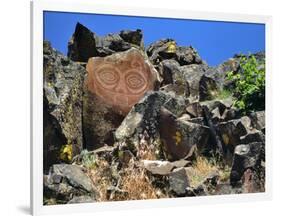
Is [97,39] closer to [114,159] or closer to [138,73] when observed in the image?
[138,73]

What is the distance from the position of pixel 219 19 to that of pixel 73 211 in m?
2.57

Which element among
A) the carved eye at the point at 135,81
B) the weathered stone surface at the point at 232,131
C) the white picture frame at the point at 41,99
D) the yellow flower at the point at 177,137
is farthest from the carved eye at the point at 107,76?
the weathered stone surface at the point at 232,131

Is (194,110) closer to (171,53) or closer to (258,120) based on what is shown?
(171,53)

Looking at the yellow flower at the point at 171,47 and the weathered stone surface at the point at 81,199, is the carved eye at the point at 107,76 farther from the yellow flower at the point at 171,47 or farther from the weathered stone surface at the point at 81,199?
the weathered stone surface at the point at 81,199

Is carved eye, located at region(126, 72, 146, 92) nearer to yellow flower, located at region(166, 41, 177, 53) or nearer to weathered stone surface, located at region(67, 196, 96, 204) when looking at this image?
yellow flower, located at region(166, 41, 177, 53)

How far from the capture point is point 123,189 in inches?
244

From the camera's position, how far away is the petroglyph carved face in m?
6.17

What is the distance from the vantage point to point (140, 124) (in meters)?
6.29

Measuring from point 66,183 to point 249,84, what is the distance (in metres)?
2.39

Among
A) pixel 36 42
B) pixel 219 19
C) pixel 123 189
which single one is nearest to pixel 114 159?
pixel 123 189

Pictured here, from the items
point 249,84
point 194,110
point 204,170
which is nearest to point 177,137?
point 194,110

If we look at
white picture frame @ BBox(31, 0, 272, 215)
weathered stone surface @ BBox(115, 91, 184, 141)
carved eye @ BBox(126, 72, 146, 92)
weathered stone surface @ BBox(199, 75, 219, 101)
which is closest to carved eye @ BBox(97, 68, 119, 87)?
carved eye @ BBox(126, 72, 146, 92)

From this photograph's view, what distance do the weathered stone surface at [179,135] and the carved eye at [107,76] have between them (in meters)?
0.60

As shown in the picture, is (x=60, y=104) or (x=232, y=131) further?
(x=232, y=131)
